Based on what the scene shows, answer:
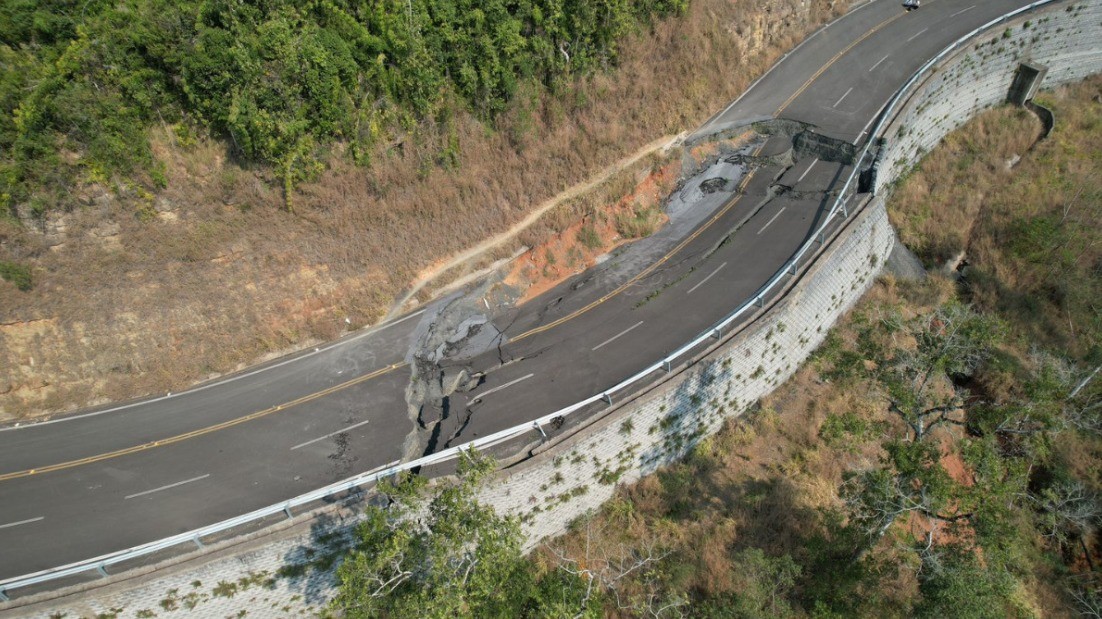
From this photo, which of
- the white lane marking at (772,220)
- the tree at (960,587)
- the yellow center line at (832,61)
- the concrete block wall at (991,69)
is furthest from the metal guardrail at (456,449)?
the tree at (960,587)

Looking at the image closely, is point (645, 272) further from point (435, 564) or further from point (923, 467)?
point (435, 564)

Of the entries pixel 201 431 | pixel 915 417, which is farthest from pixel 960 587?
pixel 201 431

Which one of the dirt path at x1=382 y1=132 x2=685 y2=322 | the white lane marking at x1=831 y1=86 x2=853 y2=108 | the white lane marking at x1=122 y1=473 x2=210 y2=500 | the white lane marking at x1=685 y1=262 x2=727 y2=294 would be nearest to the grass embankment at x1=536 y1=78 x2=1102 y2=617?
the white lane marking at x1=685 y1=262 x2=727 y2=294

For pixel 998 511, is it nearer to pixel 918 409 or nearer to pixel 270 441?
pixel 918 409

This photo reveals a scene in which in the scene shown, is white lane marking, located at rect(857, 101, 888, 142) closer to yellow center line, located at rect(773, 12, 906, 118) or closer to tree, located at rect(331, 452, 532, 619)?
yellow center line, located at rect(773, 12, 906, 118)

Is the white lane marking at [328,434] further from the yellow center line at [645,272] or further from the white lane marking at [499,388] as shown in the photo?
the yellow center line at [645,272]

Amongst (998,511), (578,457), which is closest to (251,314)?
(578,457)
